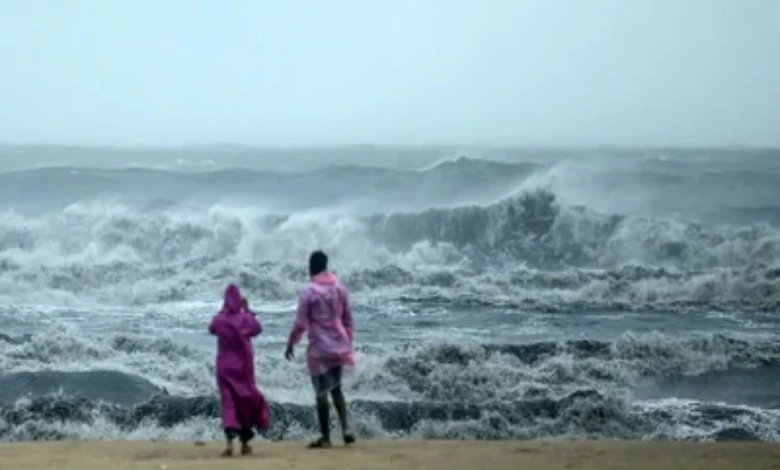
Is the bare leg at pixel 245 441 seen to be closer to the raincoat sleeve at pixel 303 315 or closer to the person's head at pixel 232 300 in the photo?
the raincoat sleeve at pixel 303 315

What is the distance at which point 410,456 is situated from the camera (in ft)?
26.8

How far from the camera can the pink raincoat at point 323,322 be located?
8.17 meters

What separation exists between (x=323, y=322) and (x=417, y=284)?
10.7 meters

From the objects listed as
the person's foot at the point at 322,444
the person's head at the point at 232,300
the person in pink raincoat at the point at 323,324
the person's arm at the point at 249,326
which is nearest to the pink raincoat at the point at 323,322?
the person in pink raincoat at the point at 323,324

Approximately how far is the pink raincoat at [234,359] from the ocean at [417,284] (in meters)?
2.34

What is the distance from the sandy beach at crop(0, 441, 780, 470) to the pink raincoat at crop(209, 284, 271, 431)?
0.30 metres

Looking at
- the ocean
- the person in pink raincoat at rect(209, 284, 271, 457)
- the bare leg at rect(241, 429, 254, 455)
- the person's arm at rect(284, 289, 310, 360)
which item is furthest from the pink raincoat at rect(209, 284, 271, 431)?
the ocean

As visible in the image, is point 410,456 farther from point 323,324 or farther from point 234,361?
point 234,361

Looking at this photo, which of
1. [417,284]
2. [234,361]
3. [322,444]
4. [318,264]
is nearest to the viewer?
[234,361]

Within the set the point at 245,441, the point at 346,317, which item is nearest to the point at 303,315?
the point at 346,317

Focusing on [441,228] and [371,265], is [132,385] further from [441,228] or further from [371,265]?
[441,228]

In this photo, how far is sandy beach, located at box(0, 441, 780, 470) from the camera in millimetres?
7766

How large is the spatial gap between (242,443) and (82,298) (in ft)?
36.1

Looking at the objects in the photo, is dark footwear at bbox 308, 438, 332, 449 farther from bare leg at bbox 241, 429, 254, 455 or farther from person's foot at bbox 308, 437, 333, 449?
bare leg at bbox 241, 429, 254, 455
